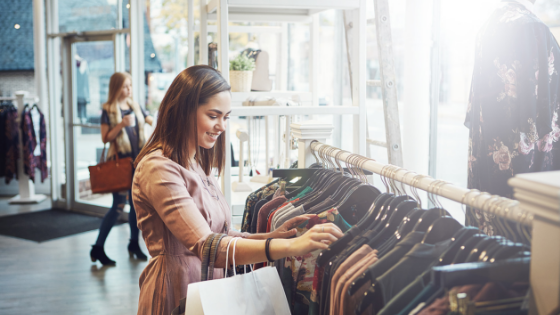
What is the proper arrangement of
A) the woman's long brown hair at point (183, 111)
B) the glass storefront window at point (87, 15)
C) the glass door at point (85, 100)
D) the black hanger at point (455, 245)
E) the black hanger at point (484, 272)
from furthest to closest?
the glass door at point (85, 100) < the glass storefront window at point (87, 15) < the woman's long brown hair at point (183, 111) < the black hanger at point (455, 245) < the black hanger at point (484, 272)

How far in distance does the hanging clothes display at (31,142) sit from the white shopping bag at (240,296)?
595cm

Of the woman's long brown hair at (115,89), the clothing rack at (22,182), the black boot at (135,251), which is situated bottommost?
the black boot at (135,251)

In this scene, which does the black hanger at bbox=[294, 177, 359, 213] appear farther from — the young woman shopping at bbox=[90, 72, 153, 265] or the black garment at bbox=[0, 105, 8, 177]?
the black garment at bbox=[0, 105, 8, 177]

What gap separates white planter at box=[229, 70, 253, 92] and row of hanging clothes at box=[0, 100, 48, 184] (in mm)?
4649

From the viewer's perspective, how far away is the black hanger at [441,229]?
1.00m

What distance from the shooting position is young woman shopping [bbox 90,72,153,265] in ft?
13.3

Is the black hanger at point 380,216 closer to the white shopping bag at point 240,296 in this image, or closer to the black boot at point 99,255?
the white shopping bag at point 240,296

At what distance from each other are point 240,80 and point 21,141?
16.2 feet

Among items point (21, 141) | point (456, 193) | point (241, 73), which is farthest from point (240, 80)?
point (21, 141)

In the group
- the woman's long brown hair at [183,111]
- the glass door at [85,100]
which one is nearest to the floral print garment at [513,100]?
the woman's long brown hair at [183,111]

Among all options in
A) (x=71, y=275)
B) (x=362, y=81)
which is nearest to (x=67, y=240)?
(x=71, y=275)

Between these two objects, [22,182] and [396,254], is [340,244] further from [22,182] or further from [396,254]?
[22,182]

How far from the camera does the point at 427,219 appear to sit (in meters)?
1.04

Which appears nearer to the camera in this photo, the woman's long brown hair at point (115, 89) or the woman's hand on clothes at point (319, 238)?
the woman's hand on clothes at point (319, 238)
